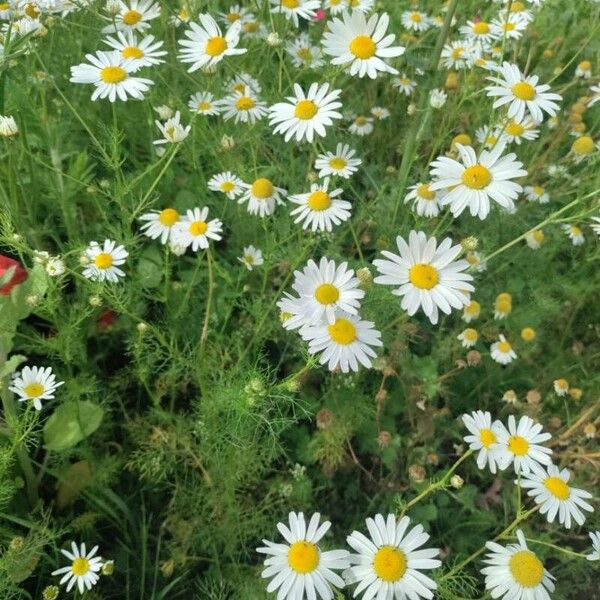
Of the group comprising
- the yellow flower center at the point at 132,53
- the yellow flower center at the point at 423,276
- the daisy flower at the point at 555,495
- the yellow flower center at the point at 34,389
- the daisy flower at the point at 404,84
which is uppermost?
the daisy flower at the point at 404,84

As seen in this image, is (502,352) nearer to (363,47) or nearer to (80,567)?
(363,47)

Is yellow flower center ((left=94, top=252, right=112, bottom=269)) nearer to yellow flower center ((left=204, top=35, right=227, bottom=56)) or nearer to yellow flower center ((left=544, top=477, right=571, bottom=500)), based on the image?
yellow flower center ((left=204, top=35, right=227, bottom=56))

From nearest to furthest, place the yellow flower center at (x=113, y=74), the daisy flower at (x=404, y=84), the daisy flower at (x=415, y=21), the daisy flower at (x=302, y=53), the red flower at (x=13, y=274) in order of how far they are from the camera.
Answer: the red flower at (x=13, y=274)
the yellow flower center at (x=113, y=74)
the daisy flower at (x=302, y=53)
the daisy flower at (x=404, y=84)
the daisy flower at (x=415, y=21)

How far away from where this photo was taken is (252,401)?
1.30 meters

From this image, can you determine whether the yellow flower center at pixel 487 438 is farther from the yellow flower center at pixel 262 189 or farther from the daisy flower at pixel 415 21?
the daisy flower at pixel 415 21

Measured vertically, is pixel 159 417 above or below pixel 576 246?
below

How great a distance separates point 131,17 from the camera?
1.95 m

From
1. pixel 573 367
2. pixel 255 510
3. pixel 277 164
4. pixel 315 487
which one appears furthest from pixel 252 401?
pixel 573 367

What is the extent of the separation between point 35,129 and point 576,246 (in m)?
2.00

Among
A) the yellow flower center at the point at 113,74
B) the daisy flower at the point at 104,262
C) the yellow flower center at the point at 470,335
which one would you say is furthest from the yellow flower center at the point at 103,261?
the yellow flower center at the point at 470,335

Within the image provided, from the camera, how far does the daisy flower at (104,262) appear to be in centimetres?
152

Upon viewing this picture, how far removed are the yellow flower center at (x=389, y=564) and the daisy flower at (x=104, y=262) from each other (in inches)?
34.2

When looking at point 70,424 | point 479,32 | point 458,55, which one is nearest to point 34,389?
point 70,424

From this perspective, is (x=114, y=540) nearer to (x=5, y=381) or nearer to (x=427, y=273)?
(x=5, y=381)
